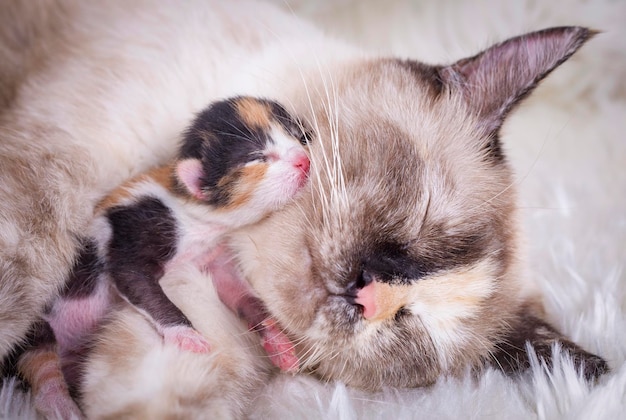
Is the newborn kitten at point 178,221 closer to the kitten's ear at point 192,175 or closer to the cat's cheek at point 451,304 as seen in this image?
the kitten's ear at point 192,175

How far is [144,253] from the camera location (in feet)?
2.99

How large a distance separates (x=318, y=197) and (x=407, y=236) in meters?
0.14

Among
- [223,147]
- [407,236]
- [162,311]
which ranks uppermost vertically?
[223,147]

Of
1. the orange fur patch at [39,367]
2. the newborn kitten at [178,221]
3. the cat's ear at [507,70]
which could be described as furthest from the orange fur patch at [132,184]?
the cat's ear at [507,70]

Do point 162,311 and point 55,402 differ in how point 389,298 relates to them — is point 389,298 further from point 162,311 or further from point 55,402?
point 55,402

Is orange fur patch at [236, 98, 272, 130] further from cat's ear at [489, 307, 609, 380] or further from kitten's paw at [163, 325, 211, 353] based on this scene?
cat's ear at [489, 307, 609, 380]

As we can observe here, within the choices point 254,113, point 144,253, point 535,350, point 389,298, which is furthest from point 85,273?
point 535,350

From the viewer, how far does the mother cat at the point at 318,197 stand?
866 mm

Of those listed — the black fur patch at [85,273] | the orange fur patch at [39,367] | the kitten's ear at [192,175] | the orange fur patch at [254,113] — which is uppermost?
the orange fur patch at [254,113]

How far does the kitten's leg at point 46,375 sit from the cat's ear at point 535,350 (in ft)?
2.13

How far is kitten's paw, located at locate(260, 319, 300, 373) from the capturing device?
95 cm

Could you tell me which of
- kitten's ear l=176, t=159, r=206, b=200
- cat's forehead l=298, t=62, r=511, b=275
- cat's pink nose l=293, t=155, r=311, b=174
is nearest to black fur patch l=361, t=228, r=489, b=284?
cat's forehead l=298, t=62, r=511, b=275

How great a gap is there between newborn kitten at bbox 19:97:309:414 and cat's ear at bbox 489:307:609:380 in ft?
1.15

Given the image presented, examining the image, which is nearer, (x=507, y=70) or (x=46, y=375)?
(x=46, y=375)
